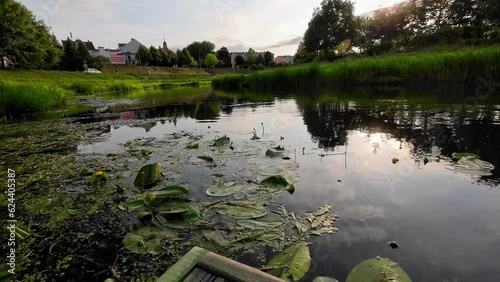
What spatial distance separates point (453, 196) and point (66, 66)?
2329 inches

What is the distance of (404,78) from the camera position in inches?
482

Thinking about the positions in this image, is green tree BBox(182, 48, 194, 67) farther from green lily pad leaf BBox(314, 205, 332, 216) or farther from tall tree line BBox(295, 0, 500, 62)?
green lily pad leaf BBox(314, 205, 332, 216)

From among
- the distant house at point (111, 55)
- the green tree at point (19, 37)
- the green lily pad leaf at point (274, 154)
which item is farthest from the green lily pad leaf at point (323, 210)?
the distant house at point (111, 55)

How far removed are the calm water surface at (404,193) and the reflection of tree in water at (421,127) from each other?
1 centimetres

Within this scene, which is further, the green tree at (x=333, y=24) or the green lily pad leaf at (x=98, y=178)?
the green tree at (x=333, y=24)

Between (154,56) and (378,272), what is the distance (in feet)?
221

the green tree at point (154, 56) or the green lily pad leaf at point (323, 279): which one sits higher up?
the green tree at point (154, 56)

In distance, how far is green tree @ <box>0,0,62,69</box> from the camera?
92.5ft

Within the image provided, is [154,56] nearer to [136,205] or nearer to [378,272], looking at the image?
[136,205]

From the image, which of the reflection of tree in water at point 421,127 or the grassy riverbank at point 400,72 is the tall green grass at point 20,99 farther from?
the grassy riverbank at point 400,72

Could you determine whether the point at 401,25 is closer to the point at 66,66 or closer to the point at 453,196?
the point at 453,196

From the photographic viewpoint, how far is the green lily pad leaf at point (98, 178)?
284cm

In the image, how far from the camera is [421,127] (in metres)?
4.73

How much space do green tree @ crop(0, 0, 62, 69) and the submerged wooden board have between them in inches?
1546
